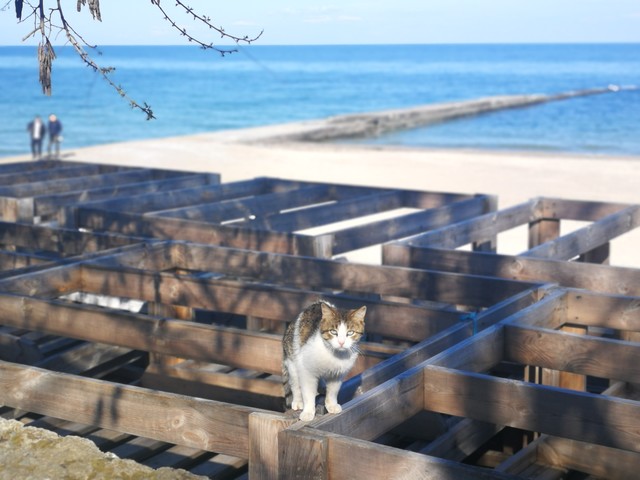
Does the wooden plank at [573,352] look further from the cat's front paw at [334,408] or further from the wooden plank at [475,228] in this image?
the wooden plank at [475,228]

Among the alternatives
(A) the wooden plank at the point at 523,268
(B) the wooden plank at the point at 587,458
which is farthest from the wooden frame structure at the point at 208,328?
(B) the wooden plank at the point at 587,458

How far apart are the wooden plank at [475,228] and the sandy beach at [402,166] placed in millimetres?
6731

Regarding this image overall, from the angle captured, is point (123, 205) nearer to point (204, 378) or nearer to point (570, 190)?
point (204, 378)

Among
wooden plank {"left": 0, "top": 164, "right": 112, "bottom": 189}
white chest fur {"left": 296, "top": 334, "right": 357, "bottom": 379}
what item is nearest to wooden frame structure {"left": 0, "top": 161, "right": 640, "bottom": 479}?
white chest fur {"left": 296, "top": 334, "right": 357, "bottom": 379}

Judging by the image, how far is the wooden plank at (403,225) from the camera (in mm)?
9789

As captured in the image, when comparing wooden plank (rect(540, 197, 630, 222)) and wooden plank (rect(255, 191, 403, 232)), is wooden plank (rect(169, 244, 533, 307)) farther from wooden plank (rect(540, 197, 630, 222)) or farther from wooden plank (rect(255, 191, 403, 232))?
wooden plank (rect(540, 197, 630, 222))

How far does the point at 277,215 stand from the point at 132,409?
6.73 metres

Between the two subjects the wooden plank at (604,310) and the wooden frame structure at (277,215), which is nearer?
the wooden plank at (604,310)

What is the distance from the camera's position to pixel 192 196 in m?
12.7

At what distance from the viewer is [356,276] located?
798 cm

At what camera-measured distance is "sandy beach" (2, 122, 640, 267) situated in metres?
24.9

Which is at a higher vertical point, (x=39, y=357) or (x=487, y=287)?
(x=487, y=287)

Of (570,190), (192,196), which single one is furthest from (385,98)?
(192,196)

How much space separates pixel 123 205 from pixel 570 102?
7165 cm
